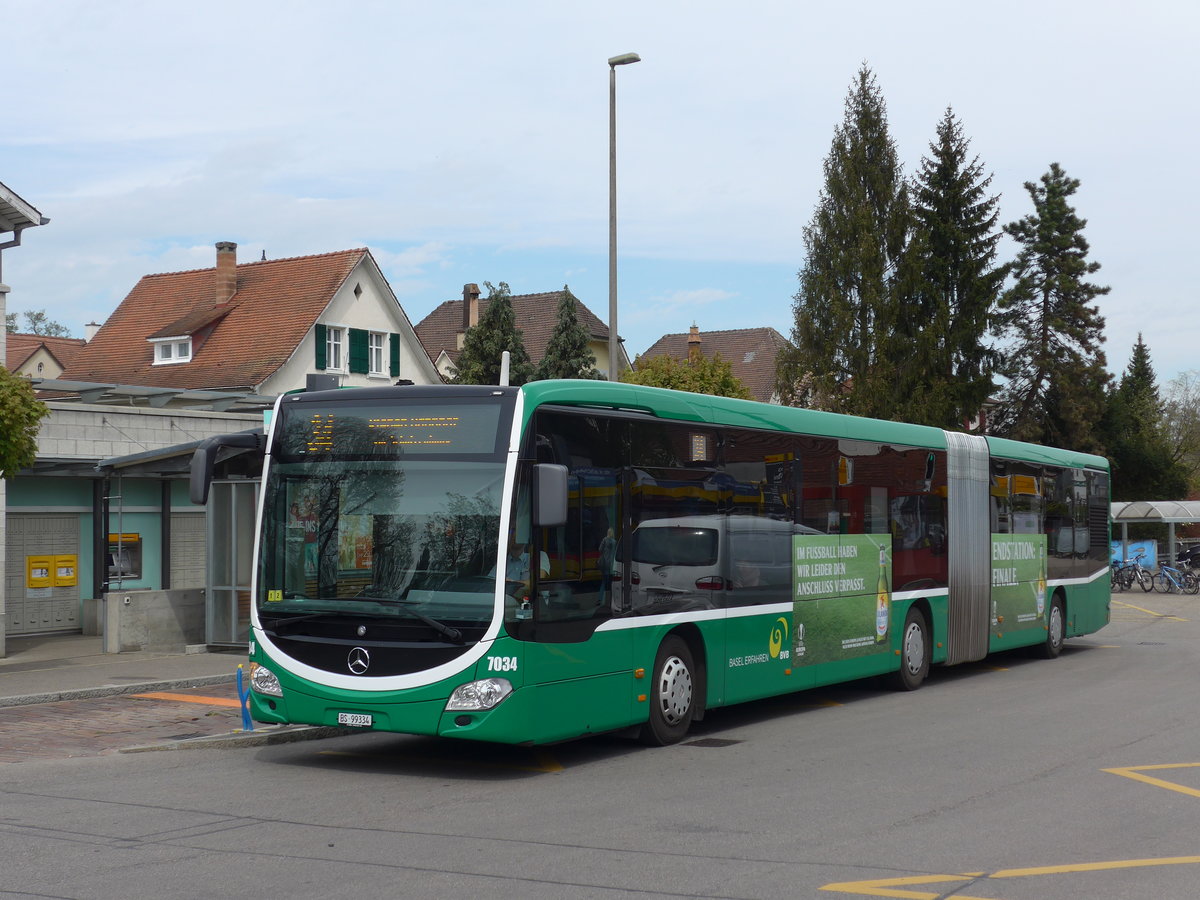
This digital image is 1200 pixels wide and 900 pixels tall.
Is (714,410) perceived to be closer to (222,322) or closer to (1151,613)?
(1151,613)

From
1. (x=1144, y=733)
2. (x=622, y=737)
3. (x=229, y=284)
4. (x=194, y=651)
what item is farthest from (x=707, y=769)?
(x=229, y=284)

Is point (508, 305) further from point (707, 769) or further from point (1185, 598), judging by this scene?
point (707, 769)

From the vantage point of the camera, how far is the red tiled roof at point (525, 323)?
240ft

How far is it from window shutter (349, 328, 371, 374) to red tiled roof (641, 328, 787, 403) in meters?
32.4

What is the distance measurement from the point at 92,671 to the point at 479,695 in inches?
347

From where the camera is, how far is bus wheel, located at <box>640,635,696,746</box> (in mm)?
11750

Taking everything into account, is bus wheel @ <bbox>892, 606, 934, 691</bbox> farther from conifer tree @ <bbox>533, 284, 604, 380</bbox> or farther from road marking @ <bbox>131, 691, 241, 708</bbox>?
conifer tree @ <bbox>533, 284, 604, 380</bbox>

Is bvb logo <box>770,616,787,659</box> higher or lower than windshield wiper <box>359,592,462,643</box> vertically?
lower

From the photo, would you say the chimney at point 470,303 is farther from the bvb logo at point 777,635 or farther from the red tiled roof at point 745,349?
the bvb logo at point 777,635

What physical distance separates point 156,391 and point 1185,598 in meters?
30.5

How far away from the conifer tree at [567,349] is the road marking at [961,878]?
40645mm

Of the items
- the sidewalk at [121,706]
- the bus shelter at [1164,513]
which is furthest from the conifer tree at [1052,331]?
the sidewalk at [121,706]

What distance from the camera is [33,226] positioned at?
2102 cm

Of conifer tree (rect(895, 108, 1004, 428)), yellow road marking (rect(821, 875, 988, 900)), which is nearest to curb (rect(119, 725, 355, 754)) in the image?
yellow road marking (rect(821, 875, 988, 900))
